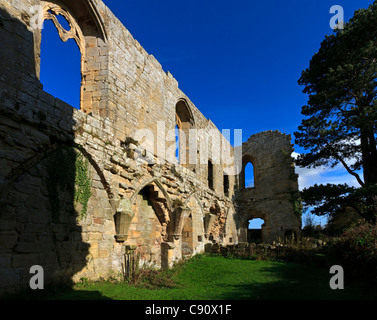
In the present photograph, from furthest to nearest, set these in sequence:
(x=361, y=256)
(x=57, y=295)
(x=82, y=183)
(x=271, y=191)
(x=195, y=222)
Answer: (x=271, y=191)
(x=195, y=222)
(x=361, y=256)
(x=82, y=183)
(x=57, y=295)

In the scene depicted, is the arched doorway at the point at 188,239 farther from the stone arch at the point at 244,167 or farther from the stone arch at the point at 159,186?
the stone arch at the point at 244,167

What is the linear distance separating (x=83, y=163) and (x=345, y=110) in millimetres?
10533

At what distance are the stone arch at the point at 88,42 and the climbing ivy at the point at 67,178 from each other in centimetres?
184

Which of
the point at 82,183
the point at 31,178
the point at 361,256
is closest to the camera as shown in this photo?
the point at 31,178

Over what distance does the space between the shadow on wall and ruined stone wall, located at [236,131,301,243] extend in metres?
11.8

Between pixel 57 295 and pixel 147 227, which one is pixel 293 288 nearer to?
pixel 147 227

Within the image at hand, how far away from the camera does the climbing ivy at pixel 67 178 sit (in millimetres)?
4770

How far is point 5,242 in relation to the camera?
3932mm

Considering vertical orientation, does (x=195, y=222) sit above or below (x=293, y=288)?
above

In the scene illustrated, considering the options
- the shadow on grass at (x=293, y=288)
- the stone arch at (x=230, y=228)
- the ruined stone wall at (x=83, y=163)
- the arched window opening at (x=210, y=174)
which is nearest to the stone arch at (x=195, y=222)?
the ruined stone wall at (x=83, y=163)

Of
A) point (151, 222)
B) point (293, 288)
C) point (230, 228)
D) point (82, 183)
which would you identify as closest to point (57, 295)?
point (82, 183)

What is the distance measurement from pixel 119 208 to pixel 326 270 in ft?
20.0

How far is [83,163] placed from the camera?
5445 millimetres
